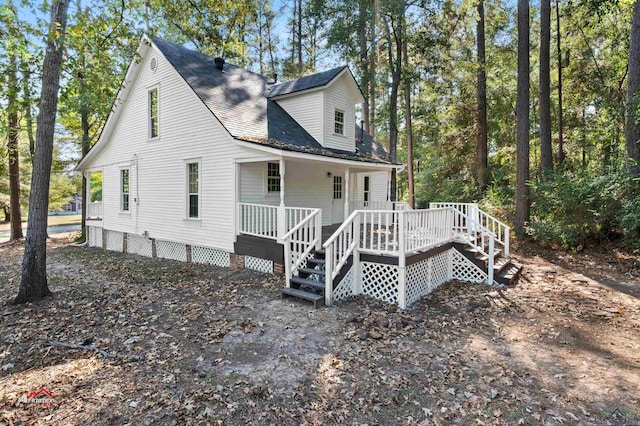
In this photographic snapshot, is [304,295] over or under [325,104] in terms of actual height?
under

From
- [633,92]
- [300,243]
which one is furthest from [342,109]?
[633,92]

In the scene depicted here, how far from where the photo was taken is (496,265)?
871 cm

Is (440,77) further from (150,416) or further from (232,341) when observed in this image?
(150,416)

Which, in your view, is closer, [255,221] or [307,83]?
[255,221]

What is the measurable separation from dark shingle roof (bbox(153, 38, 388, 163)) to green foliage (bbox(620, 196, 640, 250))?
7221mm

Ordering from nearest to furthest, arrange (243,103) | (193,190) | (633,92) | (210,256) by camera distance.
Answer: (633,92) → (210,256) → (193,190) → (243,103)

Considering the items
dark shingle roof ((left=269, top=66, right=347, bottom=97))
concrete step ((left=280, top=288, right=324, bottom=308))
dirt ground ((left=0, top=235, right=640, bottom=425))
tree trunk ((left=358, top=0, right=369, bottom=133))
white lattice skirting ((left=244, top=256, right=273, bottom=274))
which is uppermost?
tree trunk ((left=358, top=0, right=369, bottom=133))

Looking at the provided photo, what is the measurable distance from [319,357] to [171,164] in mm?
8939

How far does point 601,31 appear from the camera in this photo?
1594 cm

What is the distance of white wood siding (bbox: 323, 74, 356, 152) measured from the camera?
456 inches

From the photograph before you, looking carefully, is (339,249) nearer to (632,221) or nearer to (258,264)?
(258,264)

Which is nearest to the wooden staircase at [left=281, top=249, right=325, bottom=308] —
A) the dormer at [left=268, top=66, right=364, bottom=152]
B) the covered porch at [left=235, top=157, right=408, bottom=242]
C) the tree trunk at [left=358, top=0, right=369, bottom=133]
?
the covered porch at [left=235, top=157, right=408, bottom=242]

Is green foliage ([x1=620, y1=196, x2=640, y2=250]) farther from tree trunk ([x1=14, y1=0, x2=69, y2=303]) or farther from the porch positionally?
tree trunk ([x1=14, y1=0, x2=69, y2=303])

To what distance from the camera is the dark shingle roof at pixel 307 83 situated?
1142 centimetres
